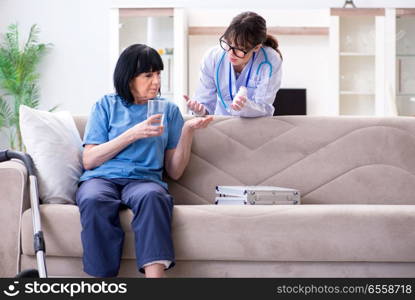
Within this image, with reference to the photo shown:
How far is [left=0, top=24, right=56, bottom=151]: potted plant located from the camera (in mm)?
6625

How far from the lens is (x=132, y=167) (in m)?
2.58

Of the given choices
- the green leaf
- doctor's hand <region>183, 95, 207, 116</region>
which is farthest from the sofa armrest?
the green leaf

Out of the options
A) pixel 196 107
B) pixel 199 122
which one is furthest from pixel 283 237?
pixel 196 107

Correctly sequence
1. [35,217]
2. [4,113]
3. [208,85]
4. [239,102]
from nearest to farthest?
[35,217] < [239,102] < [208,85] < [4,113]

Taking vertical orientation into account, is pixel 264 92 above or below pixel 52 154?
above

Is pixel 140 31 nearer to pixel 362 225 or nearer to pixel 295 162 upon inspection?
pixel 295 162

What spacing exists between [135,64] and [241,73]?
1.95 feet

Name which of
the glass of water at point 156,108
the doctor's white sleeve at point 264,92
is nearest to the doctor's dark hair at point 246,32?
the doctor's white sleeve at point 264,92

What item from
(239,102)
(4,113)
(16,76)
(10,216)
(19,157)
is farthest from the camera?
(4,113)

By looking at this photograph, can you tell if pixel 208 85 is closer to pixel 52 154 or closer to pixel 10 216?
pixel 52 154

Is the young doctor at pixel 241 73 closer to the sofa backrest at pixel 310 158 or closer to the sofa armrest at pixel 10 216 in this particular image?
the sofa backrest at pixel 310 158

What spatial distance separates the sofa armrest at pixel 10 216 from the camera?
2.36 m

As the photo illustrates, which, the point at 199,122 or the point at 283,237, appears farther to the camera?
the point at 199,122

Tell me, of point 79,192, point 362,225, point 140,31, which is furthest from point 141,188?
point 140,31
